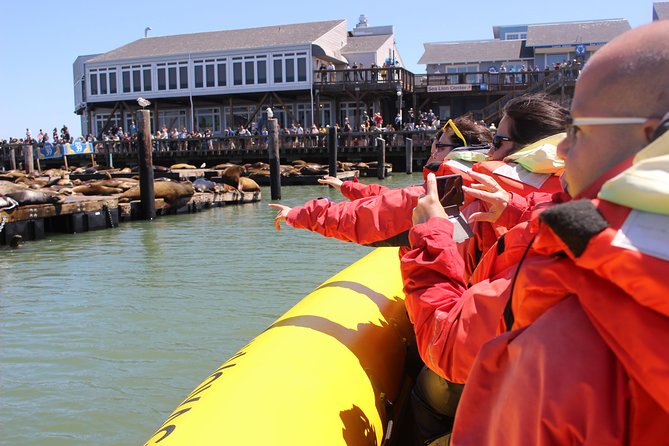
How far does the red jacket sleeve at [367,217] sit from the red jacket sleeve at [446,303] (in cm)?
128

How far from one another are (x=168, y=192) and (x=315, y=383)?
17331mm

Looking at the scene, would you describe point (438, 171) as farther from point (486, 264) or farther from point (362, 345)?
point (486, 264)

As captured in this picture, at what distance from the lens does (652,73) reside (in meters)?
1.13

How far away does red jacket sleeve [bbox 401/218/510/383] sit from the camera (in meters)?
1.53

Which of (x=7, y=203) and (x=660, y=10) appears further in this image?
(x=660, y=10)

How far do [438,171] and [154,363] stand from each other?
4077 mm

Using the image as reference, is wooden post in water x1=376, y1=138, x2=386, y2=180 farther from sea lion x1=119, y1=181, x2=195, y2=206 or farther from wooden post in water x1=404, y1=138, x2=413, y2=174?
sea lion x1=119, y1=181, x2=195, y2=206

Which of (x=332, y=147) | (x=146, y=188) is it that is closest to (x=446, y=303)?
(x=146, y=188)

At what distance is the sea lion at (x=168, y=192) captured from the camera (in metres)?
19.1

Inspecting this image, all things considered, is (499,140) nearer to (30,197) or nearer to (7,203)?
(7,203)

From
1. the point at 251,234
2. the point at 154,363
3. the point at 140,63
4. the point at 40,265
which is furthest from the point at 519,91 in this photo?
the point at 154,363

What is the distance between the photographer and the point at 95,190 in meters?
19.4

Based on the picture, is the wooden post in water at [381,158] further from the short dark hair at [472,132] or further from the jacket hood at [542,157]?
the jacket hood at [542,157]

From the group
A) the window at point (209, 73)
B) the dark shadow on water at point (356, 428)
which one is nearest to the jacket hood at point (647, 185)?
the dark shadow on water at point (356, 428)
